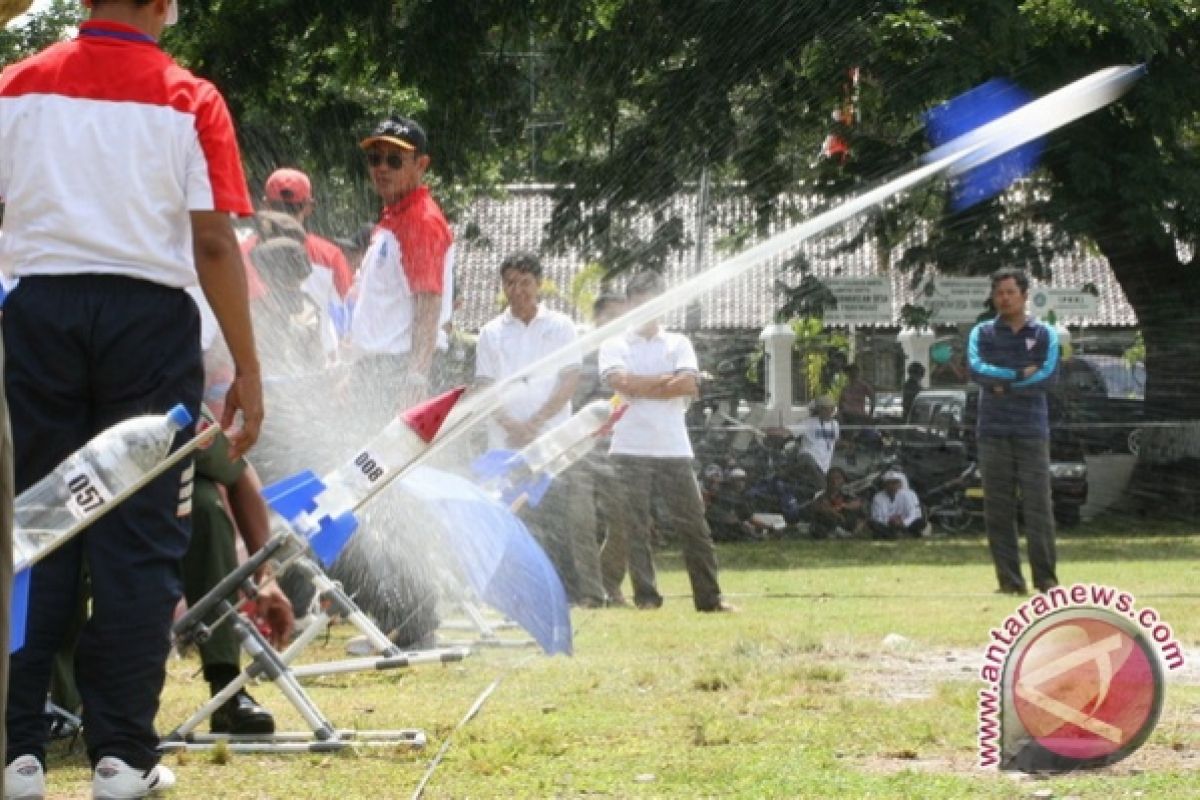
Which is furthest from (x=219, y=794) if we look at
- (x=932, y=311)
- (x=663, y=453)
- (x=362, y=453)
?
(x=932, y=311)

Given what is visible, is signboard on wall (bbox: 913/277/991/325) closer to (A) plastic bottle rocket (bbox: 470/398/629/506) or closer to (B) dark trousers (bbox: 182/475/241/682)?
(A) plastic bottle rocket (bbox: 470/398/629/506)

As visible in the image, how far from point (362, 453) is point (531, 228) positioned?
15.4 metres

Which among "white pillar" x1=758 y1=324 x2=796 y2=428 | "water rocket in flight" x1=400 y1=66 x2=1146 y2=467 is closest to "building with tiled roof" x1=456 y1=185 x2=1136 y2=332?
"white pillar" x1=758 y1=324 x2=796 y2=428

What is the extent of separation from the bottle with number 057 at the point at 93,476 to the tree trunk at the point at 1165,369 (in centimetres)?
1914

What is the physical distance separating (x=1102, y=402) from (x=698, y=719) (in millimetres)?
18488

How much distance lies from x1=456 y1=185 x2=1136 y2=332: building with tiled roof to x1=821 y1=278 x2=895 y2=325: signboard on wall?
130 millimetres

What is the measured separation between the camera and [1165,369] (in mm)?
25844

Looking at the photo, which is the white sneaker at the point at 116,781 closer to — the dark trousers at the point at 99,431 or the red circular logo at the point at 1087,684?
the dark trousers at the point at 99,431

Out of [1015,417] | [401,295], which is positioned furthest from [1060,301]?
[401,295]

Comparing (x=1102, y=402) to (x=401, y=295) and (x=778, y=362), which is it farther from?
(x=401, y=295)

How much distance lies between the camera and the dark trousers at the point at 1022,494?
43.1ft

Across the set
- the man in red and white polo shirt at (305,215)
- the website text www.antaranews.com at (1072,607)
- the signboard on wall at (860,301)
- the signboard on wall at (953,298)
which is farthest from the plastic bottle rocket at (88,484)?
the signboard on wall at (953,298)

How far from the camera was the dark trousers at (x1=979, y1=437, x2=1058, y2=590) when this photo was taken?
518 inches

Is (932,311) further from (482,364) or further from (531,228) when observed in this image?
(482,364)
